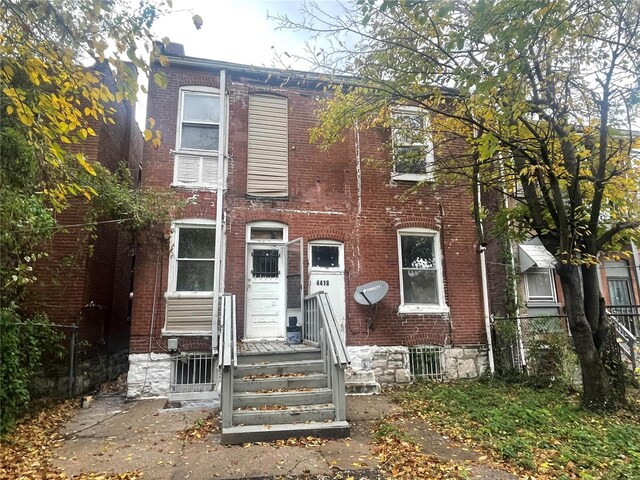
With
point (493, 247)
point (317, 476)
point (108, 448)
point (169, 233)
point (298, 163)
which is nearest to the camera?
point (317, 476)

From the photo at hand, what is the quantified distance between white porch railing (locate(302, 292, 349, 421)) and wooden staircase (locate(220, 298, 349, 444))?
0.05 feet

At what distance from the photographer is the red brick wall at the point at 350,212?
9094mm

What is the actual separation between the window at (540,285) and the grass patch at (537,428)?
12.6ft

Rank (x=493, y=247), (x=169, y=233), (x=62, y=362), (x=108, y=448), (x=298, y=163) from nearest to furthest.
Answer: (x=108, y=448), (x=62, y=362), (x=169, y=233), (x=298, y=163), (x=493, y=247)

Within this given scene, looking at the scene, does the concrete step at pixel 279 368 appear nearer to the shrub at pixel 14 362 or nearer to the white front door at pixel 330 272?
the white front door at pixel 330 272

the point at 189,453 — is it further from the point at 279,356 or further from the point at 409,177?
the point at 409,177

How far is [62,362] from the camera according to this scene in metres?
8.06

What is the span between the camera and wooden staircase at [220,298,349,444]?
5.59m

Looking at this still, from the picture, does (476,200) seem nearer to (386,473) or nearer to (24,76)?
(386,473)

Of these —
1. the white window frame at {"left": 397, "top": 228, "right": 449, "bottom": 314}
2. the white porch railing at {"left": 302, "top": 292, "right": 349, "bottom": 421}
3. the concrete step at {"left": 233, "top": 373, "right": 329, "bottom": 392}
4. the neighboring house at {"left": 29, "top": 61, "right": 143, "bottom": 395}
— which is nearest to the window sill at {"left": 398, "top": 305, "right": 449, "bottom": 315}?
the white window frame at {"left": 397, "top": 228, "right": 449, "bottom": 314}

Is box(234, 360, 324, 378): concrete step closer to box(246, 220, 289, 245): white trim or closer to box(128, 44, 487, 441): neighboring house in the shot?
box(128, 44, 487, 441): neighboring house

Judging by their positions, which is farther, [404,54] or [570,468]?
[404,54]

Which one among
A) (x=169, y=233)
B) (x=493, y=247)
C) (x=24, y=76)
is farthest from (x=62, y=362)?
(x=493, y=247)

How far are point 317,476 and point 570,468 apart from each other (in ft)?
9.19
